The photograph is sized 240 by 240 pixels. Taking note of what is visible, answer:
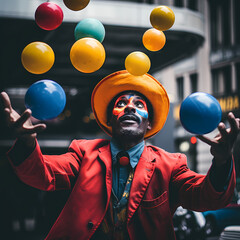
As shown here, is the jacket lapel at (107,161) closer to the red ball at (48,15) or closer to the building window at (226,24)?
the red ball at (48,15)

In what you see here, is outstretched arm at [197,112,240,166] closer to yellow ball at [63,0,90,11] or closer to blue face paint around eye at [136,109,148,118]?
blue face paint around eye at [136,109,148,118]

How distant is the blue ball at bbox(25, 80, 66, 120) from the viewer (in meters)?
2.49

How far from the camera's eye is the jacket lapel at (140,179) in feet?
8.43

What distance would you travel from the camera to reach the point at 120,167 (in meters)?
2.80

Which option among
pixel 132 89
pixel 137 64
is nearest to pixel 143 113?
pixel 132 89

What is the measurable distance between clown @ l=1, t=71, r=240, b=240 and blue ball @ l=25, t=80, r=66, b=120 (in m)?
0.15

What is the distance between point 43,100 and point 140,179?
0.90 meters

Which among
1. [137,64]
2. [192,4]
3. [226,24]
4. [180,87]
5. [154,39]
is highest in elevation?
[192,4]

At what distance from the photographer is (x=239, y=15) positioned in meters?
18.3

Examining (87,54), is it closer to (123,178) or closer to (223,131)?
(123,178)

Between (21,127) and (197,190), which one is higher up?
(21,127)

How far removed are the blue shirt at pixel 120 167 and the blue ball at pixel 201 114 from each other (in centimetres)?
53

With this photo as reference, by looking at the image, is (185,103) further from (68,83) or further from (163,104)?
(68,83)

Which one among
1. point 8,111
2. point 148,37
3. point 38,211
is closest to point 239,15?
point 38,211
